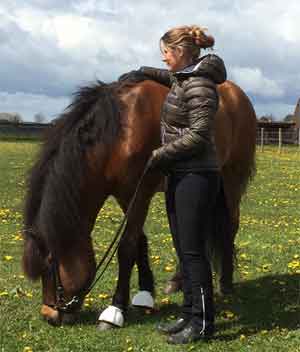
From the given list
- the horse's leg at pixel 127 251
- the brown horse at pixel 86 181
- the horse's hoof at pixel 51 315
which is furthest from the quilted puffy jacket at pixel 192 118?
the horse's hoof at pixel 51 315

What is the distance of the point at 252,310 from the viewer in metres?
6.00

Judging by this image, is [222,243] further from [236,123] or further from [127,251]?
[236,123]

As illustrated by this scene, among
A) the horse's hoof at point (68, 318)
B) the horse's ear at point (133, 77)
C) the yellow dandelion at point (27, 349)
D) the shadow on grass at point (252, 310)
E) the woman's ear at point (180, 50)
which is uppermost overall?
the woman's ear at point (180, 50)

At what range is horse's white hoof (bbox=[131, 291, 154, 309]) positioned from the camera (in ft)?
19.2

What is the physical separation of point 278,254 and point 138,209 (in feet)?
12.3

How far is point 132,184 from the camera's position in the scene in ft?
17.6

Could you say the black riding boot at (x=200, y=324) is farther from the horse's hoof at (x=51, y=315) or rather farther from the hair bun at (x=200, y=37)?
the hair bun at (x=200, y=37)

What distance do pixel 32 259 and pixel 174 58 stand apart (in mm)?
2061

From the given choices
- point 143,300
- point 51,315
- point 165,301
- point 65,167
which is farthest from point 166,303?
point 65,167

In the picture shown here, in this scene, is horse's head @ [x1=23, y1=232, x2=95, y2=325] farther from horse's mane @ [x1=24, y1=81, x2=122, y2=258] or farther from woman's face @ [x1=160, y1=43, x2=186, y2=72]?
woman's face @ [x1=160, y1=43, x2=186, y2=72]

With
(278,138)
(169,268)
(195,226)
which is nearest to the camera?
(195,226)

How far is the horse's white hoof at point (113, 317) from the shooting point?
209 inches

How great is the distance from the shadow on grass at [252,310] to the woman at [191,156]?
0.44 meters

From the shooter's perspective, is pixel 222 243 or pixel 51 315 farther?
pixel 222 243
